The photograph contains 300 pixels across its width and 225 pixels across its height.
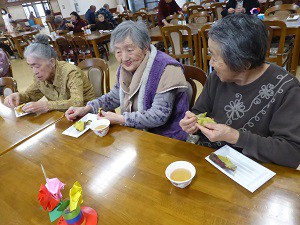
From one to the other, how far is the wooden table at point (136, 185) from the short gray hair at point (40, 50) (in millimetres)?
782

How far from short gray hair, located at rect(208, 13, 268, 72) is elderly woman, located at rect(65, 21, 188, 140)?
46cm

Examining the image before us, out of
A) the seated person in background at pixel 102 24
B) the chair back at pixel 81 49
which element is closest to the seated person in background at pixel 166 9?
the seated person in background at pixel 102 24

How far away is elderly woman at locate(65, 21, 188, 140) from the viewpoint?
4.53ft

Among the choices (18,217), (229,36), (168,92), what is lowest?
(18,217)

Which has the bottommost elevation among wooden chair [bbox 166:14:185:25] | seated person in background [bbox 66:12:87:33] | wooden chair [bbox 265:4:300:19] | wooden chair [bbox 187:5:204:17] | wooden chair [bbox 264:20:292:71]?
wooden chair [bbox 264:20:292:71]

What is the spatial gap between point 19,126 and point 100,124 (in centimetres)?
74

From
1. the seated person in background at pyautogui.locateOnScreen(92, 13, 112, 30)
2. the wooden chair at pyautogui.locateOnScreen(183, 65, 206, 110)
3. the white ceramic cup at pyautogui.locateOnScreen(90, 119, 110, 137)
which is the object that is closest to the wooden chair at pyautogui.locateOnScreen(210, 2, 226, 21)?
the seated person in background at pyautogui.locateOnScreen(92, 13, 112, 30)

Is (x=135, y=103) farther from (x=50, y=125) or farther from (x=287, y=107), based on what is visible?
(x=287, y=107)

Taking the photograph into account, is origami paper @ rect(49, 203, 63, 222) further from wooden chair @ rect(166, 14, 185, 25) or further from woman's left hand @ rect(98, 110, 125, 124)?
wooden chair @ rect(166, 14, 185, 25)

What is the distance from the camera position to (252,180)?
0.84 m

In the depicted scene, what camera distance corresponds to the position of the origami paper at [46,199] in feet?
2.40

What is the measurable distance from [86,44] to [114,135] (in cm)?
445

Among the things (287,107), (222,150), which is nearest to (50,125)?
(222,150)

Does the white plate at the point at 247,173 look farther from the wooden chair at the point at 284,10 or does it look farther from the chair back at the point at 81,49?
the chair back at the point at 81,49
